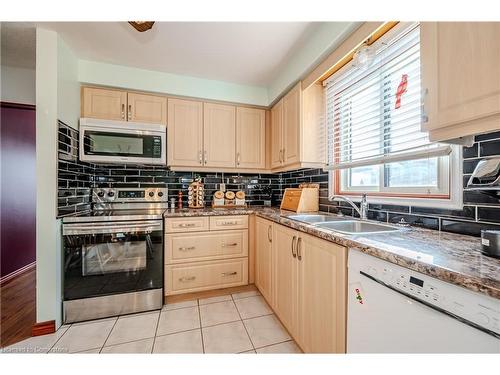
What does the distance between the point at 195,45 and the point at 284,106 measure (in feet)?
3.39

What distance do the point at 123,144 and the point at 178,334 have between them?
1747mm

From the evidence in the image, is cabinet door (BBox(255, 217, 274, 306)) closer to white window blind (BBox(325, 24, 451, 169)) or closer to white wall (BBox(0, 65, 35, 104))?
white window blind (BBox(325, 24, 451, 169))

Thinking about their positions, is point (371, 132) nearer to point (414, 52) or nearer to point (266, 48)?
point (414, 52)

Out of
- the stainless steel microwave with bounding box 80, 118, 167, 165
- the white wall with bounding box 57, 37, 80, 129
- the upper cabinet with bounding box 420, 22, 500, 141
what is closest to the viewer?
the upper cabinet with bounding box 420, 22, 500, 141

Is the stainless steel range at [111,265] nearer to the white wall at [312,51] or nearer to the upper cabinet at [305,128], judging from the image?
the upper cabinet at [305,128]

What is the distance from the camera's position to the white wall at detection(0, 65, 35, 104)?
2262 millimetres

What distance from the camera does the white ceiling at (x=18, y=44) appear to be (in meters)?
1.62

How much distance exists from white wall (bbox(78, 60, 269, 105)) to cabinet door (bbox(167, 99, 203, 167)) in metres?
0.14

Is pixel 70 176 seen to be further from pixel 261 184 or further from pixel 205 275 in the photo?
pixel 261 184

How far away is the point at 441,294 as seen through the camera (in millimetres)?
604

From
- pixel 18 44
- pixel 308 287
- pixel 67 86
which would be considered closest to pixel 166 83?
pixel 67 86

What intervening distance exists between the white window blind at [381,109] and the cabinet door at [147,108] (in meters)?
1.71


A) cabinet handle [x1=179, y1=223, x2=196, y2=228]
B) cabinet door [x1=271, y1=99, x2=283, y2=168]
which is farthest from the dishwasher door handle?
cabinet door [x1=271, y1=99, x2=283, y2=168]
